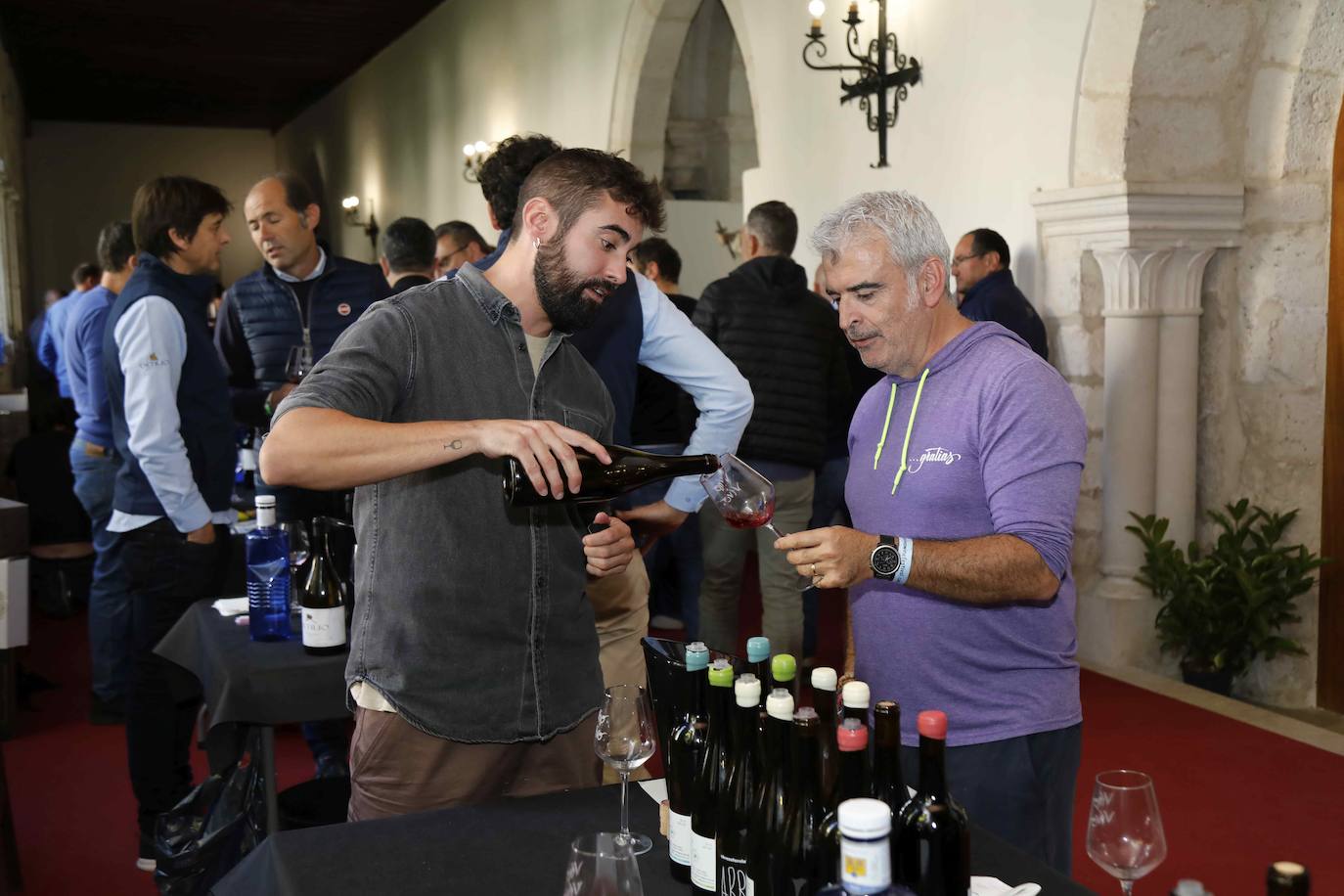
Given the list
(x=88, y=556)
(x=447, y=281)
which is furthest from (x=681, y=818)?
(x=88, y=556)

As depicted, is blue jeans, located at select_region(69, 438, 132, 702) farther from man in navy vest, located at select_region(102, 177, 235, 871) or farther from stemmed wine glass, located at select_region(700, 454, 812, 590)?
stemmed wine glass, located at select_region(700, 454, 812, 590)

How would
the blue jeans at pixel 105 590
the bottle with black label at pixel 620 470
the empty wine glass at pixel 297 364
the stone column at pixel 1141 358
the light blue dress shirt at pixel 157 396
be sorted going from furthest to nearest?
1. the stone column at pixel 1141 358
2. the blue jeans at pixel 105 590
3. the empty wine glass at pixel 297 364
4. the light blue dress shirt at pixel 157 396
5. the bottle with black label at pixel 620 470

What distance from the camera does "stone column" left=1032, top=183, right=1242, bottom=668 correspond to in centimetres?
451

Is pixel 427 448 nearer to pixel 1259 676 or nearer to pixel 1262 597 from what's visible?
pixel 1262 597

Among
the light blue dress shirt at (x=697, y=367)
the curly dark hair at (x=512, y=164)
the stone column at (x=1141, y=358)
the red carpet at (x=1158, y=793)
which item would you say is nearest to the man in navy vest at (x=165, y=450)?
the red carpet at (x=1158, y=793)

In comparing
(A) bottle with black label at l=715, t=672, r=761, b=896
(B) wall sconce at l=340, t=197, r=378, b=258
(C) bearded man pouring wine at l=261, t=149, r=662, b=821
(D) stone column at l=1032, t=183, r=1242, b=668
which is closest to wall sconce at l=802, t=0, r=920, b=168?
(D) stone column at l=1032, t=183, r=1242, b=668

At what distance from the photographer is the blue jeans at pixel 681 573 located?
498cm

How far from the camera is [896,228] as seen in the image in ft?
6.42

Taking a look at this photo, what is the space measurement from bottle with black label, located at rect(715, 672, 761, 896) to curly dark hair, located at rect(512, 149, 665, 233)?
78 centimetres

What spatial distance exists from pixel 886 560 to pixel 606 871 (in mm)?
724

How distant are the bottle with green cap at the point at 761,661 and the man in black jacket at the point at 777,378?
2.74 meters

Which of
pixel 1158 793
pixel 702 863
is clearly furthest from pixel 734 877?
pixel 1158 793

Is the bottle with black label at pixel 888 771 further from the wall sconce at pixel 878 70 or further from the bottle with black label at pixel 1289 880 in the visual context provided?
the wall sconce at pixel 878 70

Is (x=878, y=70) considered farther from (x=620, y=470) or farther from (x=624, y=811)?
(x=624, y=811)
